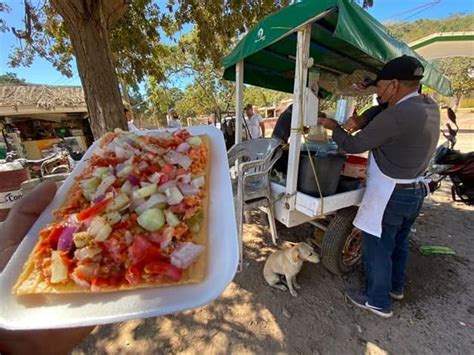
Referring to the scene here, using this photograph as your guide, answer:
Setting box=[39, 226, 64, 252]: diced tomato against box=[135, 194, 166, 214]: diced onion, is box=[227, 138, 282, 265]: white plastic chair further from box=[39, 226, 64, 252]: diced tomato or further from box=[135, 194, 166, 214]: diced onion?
box=[39, 226, 64, 252]: diced tomato

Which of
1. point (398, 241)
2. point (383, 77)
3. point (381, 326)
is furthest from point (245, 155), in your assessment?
point (381, 326)

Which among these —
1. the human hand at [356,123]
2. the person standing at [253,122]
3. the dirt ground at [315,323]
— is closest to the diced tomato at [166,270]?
the dirt ground at [315,323]

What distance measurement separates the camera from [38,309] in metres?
0.88

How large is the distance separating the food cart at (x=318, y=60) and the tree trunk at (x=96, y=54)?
5.45 ft

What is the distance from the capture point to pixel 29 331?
1026mm

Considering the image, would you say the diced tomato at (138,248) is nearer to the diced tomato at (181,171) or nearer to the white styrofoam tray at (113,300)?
the white styrofoam tray at (113,300)

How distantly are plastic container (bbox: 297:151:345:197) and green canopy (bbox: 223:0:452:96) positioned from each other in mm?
933

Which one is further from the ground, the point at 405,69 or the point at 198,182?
the point at 405,69

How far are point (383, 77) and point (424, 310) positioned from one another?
2.28m

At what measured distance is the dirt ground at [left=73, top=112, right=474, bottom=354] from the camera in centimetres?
207

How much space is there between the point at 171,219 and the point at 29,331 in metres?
0.74

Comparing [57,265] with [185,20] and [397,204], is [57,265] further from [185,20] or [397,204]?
[185,20]

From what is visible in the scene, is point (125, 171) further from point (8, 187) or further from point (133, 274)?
point (8, 187)

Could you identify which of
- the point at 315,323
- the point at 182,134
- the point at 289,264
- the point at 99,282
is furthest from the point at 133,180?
Answer: the point at 315,323
